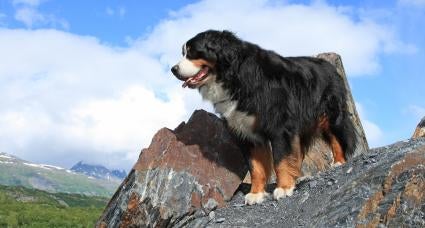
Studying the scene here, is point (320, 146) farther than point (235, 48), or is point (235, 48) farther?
point (320, 146)

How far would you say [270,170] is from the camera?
9.46m

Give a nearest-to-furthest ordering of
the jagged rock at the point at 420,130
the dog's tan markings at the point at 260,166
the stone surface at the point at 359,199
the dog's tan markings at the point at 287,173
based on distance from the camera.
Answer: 1. the stone surface at the point at 359,199
2. the dog's tan markings at the point at 287,173
3. the dog's tan markings at the point at 260,166
4. the jagged rock at the point at 420,130

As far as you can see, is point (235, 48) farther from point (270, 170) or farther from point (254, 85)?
point (270, 170)

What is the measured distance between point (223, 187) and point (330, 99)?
8.55 feet

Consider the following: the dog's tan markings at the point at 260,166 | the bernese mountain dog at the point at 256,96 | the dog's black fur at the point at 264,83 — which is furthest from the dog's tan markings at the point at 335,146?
the dog's tan markings at the point at 260,166

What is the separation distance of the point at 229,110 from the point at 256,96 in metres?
0.52

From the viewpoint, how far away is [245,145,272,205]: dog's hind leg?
923 centimetres

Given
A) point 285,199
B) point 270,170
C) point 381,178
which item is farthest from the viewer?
point 270,170

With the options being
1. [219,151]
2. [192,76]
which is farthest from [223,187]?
[192,76]

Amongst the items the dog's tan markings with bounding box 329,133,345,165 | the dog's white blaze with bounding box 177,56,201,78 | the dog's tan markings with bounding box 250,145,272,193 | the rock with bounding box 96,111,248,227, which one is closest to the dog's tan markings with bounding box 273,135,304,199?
the dog's tan markings with bounding box 250,145,272,193

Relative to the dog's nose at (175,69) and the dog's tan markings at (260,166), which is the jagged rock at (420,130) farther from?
the dog's nose at (175,69)

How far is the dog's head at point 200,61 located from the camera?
8938mm

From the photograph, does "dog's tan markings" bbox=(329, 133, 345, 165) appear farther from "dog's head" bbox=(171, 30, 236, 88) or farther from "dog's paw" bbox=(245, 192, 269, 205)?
"dog's head" bbox=(171, 30, 236, 88)

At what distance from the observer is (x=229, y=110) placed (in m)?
9.12
